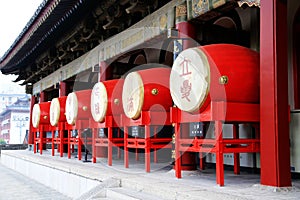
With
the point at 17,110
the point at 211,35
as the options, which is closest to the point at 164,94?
the point at 211,35

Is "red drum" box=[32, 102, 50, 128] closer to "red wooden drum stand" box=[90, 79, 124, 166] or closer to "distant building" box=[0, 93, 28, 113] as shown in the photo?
"red wooden drum stand" box=[90, 79, 124, 166]

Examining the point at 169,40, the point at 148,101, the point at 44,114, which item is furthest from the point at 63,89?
the point at 148,101

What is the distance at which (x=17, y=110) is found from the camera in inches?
1569

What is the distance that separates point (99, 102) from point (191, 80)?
8.96 feet

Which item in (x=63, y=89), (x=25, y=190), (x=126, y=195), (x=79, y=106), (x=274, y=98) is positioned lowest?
(x=25, y=190)

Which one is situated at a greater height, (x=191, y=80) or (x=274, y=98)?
(x=191, y=80)

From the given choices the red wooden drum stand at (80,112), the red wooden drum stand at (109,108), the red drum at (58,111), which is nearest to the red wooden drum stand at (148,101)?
the red wooden drum stand at (109,108)

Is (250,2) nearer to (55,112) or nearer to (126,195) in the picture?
(126,195)

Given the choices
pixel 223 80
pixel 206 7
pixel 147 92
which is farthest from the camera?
pixel 147 92

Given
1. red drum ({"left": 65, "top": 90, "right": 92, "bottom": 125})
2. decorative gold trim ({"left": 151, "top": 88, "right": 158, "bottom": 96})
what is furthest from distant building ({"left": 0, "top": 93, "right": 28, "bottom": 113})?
decorative gold trim ({"left": 151, "top": 88, "right": 158, "bottom": 96})

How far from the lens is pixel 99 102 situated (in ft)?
19.3

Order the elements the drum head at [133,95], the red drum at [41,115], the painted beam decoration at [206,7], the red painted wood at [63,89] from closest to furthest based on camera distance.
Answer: the painted beam decoration at [206,7], the drum head at [133,95], the red drum at [41,115], the red painted wood at [63,89]

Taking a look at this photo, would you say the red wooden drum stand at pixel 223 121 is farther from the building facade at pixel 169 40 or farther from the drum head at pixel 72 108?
the drum head at pixel 72 108

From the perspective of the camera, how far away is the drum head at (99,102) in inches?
227
